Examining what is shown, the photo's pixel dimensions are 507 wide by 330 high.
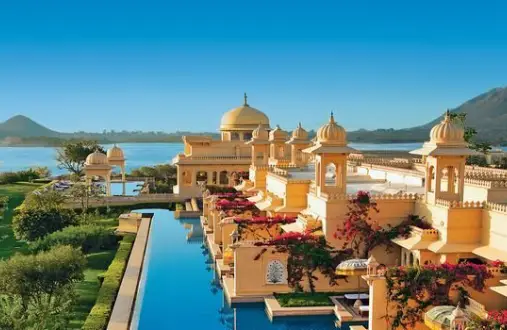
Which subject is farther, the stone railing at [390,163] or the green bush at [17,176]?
the green bush at [17,176]

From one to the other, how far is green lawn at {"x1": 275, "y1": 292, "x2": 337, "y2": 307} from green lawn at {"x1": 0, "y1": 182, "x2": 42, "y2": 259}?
1003 centimetres

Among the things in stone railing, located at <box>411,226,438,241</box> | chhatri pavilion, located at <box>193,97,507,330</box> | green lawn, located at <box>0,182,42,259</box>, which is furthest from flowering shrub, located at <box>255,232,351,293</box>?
green lawn, located at <box>0,182,42,259</box>

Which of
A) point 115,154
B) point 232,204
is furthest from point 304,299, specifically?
point 115,154

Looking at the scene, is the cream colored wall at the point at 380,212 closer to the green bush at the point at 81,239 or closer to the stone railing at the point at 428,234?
the stone railing at the point at 428,234

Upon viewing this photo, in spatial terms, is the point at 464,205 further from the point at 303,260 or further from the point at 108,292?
the point at 108,292

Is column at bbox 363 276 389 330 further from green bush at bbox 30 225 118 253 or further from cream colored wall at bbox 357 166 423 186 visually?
green bush at bbox 30 225 118 253

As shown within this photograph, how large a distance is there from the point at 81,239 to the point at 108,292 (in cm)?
589

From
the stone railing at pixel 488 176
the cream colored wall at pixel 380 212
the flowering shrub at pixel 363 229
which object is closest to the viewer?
the flowering shrub at pixel 363 229

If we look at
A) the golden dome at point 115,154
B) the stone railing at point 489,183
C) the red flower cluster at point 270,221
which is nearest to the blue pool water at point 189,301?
the red flower cluster at point 270,221

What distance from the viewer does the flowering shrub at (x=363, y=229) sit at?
622 inches

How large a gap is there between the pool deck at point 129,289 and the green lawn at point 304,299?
3946 mm

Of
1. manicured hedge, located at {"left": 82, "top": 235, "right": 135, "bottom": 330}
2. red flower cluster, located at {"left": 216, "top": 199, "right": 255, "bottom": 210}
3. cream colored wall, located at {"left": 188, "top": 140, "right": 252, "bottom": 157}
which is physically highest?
cream colored wall, located at {"left": 188, "top": 140, "right": 252, "bottom": 157}

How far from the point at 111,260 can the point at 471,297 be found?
40.1 feet

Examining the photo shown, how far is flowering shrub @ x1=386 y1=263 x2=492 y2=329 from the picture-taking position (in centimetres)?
1191
